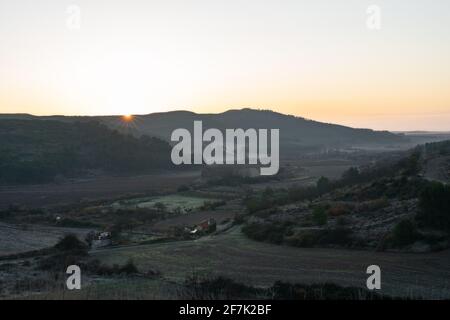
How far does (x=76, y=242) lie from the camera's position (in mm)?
28078

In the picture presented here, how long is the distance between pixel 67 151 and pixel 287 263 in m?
77.7

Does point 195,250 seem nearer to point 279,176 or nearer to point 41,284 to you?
point 41,284

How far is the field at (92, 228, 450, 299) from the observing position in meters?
18.4

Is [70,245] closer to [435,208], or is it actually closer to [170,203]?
[435,208]

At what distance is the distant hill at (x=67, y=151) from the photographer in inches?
3349

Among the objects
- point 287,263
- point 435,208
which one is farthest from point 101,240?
point 435,208

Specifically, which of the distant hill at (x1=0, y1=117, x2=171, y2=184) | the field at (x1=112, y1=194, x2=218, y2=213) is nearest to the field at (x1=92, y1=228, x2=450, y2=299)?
the field at (x1=112, y1=194, x2=218, y2=213)

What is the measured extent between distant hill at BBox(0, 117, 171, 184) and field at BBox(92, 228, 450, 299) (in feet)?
199

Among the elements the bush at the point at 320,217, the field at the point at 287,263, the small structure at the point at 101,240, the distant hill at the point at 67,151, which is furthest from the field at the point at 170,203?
the distant hill at the point at 67,151

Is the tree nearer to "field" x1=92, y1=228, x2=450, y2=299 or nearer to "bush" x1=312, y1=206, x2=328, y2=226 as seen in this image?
"bush" x1=312, y1=206, x2=328, y2=226

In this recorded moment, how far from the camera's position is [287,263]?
22531 mm

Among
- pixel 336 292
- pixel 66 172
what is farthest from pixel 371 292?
pixel 66 172

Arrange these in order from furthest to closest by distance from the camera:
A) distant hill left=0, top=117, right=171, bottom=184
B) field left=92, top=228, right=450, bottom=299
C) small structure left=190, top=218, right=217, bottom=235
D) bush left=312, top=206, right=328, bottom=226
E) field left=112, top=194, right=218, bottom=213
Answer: distant hill left=0, top=117, right=171, bottom=184, field left=112, top=194, right=218, bottom=213, small structure left=190, top=218, right=217, bottom=235, bush left=312, top=206, right=328, bottom=226, field left=92, top=228, right=450, bottom=299
